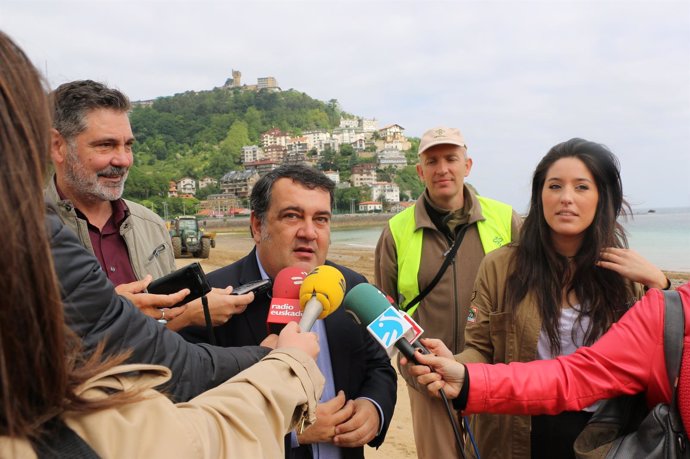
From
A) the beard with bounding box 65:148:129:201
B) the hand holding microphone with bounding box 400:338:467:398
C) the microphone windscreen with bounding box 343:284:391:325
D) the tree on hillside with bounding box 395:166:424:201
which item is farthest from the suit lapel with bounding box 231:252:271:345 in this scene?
the tree on hillside with bounding box 395:166:424:201

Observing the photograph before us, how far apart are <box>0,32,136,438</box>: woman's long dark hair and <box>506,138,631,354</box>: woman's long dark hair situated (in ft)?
6.34

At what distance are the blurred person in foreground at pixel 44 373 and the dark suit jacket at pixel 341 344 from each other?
1067 millimetres

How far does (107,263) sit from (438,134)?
91.4 inches

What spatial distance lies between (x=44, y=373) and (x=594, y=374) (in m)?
1.67

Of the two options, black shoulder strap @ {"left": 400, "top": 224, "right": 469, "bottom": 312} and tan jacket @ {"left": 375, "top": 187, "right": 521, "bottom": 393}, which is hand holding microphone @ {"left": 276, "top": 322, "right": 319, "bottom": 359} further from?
black shoulder strap @ {"left": 400, "top": 224, "right": 469, "bottom": 312}

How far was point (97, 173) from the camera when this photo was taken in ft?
8.83

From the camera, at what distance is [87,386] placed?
2.93ft

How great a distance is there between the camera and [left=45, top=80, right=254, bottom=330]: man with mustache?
265 centimetres

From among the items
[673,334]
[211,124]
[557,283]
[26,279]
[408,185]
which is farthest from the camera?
[211,124]

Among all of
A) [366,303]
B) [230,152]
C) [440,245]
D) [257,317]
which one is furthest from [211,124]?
[366,303]

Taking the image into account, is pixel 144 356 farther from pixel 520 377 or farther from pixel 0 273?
pixel 520 377

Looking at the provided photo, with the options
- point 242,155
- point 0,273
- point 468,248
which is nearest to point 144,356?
point 0,273

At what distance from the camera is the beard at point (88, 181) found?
2.66m

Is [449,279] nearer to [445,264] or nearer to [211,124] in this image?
[445,264]
